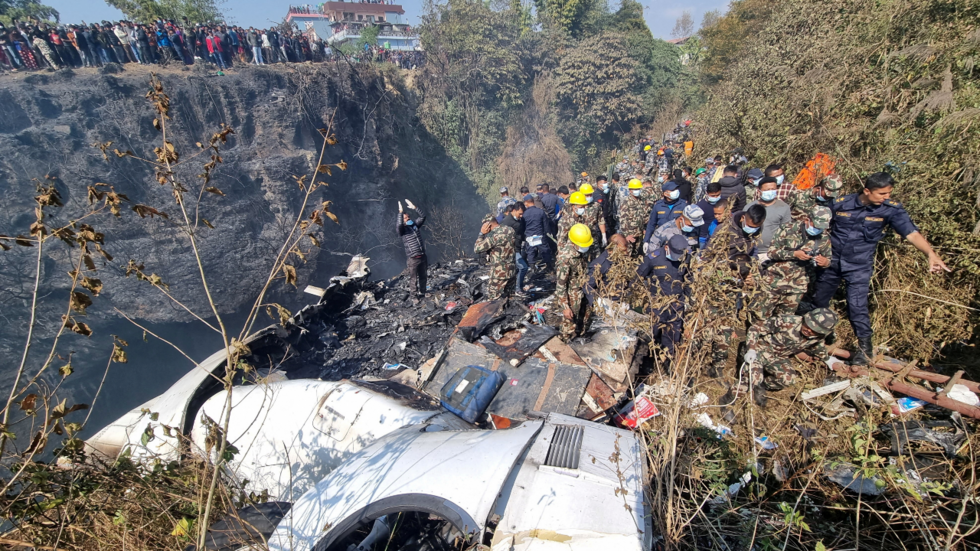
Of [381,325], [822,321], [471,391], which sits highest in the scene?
[822,321]

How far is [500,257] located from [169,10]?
14773mm

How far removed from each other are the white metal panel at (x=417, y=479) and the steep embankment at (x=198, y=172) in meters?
7.64

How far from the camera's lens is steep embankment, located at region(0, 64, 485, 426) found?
9242 mm

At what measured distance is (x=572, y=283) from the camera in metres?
4.53

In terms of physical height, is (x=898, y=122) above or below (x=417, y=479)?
above

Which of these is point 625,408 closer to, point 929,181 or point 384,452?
point 384,452

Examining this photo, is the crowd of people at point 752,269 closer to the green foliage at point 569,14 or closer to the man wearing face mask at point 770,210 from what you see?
the man wearing face mask at point 770,210

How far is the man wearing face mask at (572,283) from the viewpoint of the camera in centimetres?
441

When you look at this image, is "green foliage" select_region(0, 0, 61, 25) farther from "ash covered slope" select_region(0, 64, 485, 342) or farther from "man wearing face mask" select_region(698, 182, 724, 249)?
"man wearing face mask" select_region(698, 182, 724, 249)

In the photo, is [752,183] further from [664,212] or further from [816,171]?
[664,212]

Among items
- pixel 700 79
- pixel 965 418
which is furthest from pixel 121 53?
pixel 700 79

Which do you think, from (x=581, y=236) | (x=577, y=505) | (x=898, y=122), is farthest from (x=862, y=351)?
(x=577, y=505)

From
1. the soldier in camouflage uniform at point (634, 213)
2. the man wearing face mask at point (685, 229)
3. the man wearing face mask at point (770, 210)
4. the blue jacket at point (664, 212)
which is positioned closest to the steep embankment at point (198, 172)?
the soldier in camouflage uniform at point (634, 213)

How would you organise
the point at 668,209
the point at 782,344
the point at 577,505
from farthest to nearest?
the point at 668,209 → the point at 782,344 → the point at 577,505
